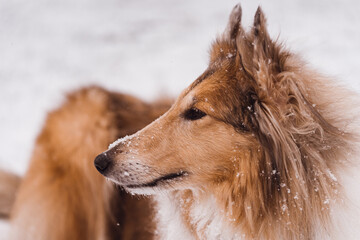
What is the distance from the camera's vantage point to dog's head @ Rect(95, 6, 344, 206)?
1.80 m

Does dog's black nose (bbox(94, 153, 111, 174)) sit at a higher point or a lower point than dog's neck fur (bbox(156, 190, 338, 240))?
higher

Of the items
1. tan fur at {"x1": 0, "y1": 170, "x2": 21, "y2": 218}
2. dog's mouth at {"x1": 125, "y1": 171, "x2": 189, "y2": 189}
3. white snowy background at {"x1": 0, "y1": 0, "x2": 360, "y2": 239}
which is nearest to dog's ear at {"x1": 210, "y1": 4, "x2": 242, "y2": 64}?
dog's mouth at {"x1": 125, "y1": 171, "x2": 189, "y2": 189}

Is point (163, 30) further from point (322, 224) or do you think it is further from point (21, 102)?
point (322, 224)

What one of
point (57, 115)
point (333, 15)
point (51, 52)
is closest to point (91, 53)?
point (51, 52)

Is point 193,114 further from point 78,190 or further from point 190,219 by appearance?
point 78,190

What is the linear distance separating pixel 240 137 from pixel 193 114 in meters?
0.28

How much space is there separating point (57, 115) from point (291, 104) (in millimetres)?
2036

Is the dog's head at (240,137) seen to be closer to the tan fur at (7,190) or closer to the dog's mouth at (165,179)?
the dog's mouth at (165,179)

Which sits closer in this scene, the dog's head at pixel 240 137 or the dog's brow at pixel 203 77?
the dog's head at pixel 240 137

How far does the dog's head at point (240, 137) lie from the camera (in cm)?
180

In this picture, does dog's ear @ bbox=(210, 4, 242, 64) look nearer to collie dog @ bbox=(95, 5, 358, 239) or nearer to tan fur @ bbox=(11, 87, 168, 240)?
collie dog @ bbox=(95, 5, 358, 239)

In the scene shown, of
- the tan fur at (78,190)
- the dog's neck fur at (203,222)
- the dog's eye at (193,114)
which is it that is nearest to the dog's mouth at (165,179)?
the dog's neck fur at (203,222)

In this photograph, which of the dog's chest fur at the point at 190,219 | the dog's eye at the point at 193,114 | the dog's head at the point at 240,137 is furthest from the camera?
the dog's chest fur at the point at 190,219

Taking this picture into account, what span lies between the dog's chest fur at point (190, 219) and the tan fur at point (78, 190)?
1.21 ft
